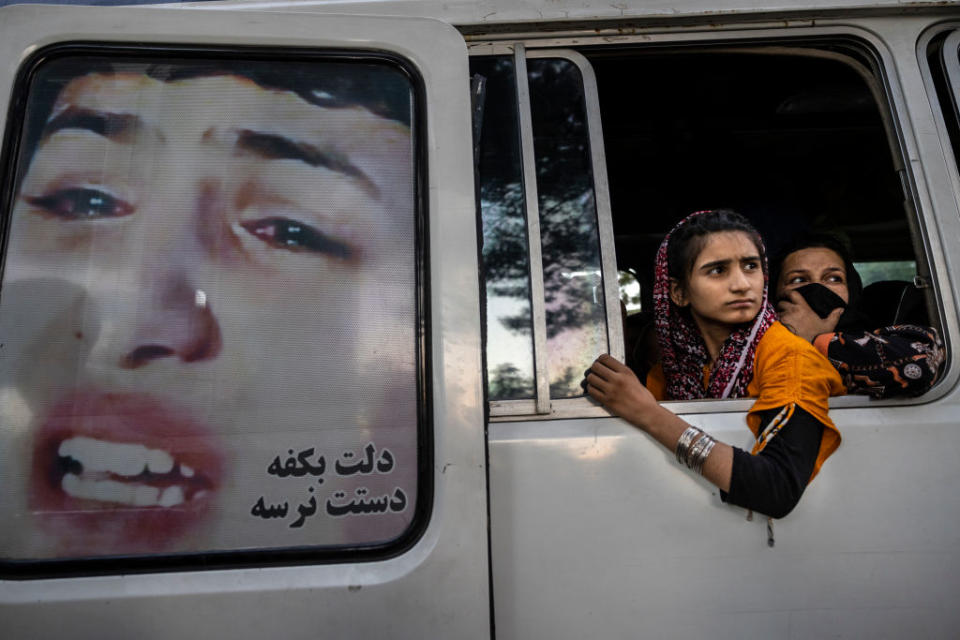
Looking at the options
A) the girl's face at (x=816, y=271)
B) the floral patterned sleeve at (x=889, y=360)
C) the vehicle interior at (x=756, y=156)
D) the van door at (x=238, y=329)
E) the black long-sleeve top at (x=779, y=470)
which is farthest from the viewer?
the vehicle interior at (x=756, y=156)

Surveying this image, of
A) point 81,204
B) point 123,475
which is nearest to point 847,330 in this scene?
point 123,475

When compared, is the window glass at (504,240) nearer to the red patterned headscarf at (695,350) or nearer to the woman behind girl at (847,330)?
the red patterned headscarf at (695,350)

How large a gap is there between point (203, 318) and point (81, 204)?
13.8 inches

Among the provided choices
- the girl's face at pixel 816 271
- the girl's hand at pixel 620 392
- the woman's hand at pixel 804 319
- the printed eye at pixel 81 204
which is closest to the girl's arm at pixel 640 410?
the girl's hand at pixel 620 392

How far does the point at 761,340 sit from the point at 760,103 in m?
1.58

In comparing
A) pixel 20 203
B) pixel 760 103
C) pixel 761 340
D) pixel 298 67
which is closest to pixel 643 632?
pixel 761 340

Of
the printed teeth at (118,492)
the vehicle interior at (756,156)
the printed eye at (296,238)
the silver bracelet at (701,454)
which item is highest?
the vehicle interior at (756,156)

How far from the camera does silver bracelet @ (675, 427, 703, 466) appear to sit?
136 cm

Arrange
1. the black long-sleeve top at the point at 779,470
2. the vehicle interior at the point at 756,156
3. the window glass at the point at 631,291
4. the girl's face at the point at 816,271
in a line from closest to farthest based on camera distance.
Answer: the black long-sleeve top at the point at 779,470
the girl's face at the point at 816,271
the vehicle interior at the point at 756,156
the window glass at the point at 631,291

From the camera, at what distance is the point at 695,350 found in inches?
68.6

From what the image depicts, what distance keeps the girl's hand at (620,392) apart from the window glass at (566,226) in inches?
2.1

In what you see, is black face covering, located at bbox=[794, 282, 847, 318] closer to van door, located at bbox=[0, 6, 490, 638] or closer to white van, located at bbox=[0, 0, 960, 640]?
white van, located at bbox=[0, 0, 960, 640]

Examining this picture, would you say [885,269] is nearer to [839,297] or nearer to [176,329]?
[839,297]

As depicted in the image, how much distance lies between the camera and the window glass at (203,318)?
1232 millimetres
